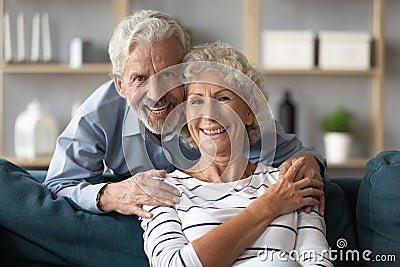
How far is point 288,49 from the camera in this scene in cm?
457

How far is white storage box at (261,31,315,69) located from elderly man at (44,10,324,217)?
2.31 metres

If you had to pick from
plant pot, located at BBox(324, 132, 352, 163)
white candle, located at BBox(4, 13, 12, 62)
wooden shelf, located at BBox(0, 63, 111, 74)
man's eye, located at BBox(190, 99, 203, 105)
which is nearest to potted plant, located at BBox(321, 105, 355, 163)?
plant pot, located at BBox(324, 132, 352, 163)

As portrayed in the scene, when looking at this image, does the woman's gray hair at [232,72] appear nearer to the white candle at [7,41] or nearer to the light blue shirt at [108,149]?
the light blue shirt at [108,149]

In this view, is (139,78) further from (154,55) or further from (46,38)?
(46,38)

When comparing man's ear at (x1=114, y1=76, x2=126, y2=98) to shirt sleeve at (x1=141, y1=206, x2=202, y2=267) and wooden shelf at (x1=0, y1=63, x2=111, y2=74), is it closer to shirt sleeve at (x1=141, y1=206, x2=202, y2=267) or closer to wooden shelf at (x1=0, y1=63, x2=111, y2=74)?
shirt sleeve at (x1=141, y1=206, x2=202, y2=267)

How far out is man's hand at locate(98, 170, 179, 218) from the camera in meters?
1.89

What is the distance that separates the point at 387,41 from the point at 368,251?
3063 millimetres

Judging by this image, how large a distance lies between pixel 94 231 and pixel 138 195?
0.17m

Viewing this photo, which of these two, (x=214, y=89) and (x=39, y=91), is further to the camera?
(x=39, y=91)

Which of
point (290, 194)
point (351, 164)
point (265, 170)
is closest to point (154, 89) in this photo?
point (265, 170)

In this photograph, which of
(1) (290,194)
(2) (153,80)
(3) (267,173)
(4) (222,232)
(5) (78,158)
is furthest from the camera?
(5) (78,158)

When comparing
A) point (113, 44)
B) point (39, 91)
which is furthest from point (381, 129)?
point (113, 44)

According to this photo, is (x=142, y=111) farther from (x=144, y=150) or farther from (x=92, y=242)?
(x=92, y=242)

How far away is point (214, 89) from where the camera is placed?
1.92 m
